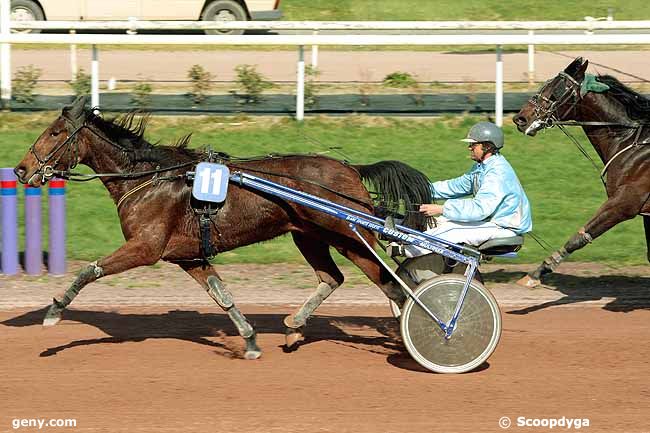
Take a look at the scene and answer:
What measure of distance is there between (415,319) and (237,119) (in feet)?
21.8

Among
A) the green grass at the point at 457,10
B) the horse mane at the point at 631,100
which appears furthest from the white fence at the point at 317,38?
the green grass at the point at 457,10

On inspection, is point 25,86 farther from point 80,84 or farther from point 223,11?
point 223,11

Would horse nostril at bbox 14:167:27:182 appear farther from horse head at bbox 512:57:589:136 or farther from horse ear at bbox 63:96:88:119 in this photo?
horse head at bbox 512:57:589:136

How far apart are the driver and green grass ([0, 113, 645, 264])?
3.01m

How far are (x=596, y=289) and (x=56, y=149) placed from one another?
15.7 feet

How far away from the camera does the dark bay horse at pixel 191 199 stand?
6.85 metres

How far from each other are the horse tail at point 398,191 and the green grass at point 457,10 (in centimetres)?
1388

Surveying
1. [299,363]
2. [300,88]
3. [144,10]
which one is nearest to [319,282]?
[299,363]

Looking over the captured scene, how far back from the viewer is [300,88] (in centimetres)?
1220

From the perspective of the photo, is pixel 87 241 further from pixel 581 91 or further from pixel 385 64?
pixel 385 64

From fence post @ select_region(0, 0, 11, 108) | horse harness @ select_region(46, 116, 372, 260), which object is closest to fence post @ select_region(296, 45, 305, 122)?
fence post @ select_region(0, 0, 11, 108)

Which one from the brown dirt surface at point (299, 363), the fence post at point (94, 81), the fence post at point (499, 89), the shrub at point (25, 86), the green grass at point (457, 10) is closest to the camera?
the brown dirt surface at point (299, 363)

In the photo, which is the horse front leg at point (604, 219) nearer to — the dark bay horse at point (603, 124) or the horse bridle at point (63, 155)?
the dark bay horse at point (603, 124)

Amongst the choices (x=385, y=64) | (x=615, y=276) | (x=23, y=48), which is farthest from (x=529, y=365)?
(x=23, y=48)
